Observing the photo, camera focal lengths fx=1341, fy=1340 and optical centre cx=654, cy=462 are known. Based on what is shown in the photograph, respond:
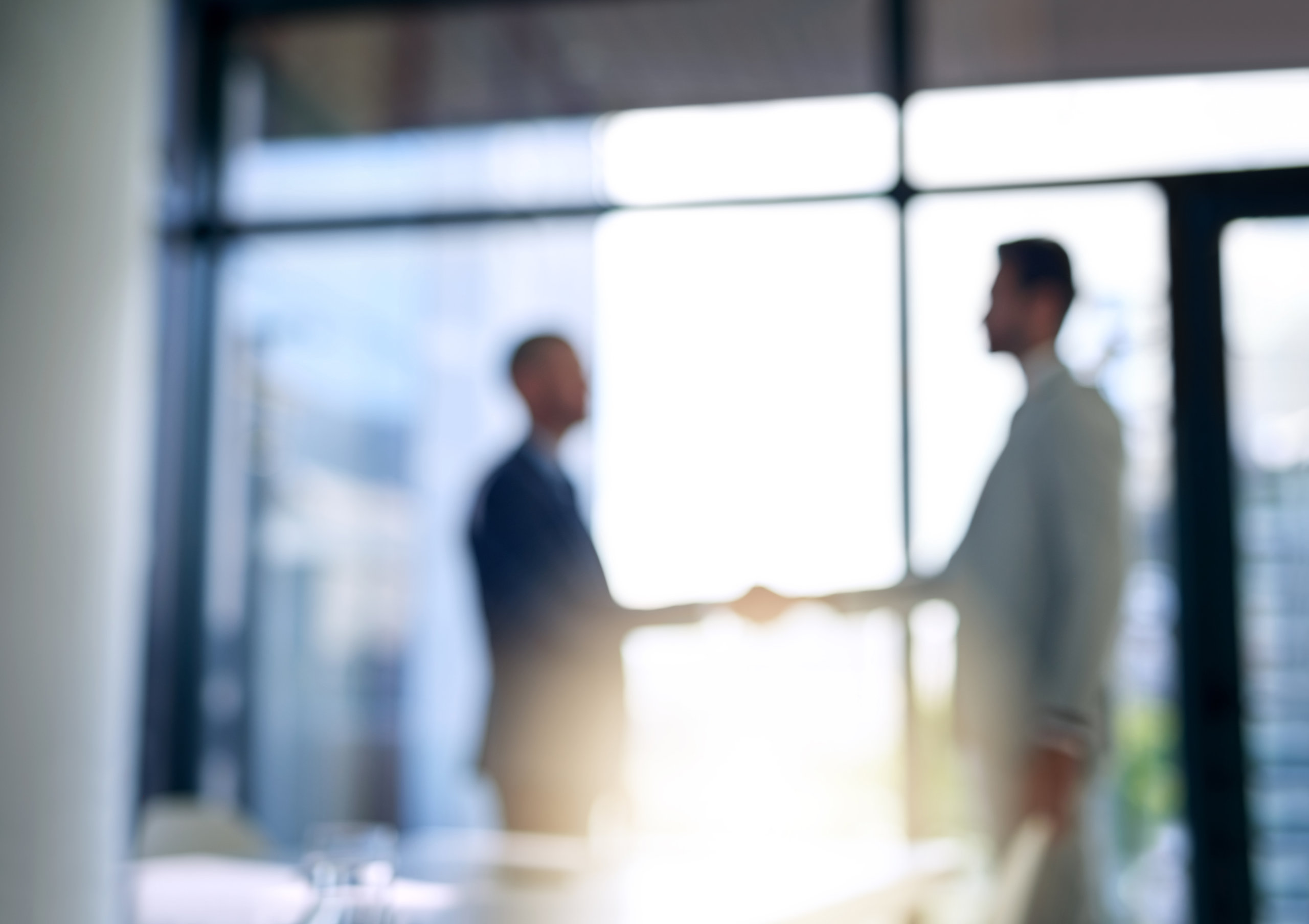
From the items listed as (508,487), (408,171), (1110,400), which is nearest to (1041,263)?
(1110,400)

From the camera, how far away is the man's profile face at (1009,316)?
3.29 m

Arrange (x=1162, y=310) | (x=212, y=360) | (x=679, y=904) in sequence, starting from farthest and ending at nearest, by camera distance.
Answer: (x=212, y=360) → (x=1162, y=310) → (x=679, y=904)

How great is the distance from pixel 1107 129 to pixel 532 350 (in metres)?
1.83

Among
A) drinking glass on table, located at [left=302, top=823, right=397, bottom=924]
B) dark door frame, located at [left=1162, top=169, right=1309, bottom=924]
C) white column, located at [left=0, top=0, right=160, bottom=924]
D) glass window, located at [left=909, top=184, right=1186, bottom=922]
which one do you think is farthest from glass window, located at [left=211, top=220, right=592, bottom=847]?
white column, located at [left=0, top=0, right=160, bottom=924]

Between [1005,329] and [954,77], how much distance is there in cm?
109

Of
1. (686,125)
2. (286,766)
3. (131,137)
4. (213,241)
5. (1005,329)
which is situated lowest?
(286,766)

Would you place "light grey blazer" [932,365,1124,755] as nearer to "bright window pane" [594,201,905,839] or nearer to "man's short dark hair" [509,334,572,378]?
"bright window pane" [594,201,905,839]

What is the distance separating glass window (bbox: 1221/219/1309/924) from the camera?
3.51 metres

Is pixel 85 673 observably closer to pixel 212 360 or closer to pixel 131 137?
pixel 131 137

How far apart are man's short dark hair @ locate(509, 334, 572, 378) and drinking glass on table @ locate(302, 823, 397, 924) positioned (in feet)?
8.89

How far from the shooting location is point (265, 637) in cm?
462

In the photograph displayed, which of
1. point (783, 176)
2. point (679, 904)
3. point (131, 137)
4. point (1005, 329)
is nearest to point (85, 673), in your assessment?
point (131, 137)

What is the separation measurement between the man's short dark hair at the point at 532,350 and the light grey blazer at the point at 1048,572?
59.6 inches

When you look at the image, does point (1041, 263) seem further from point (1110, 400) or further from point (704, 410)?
point (704, 410)
